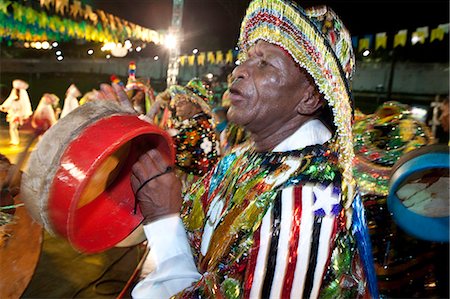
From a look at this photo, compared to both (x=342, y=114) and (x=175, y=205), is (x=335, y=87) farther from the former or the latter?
(x=175, y=205)

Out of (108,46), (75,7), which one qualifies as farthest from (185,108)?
(108,46)

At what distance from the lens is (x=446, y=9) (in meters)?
8.01

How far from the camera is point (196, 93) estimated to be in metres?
5.56

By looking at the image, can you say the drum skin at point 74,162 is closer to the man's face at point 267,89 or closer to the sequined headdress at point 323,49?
the man's face at point 267,89

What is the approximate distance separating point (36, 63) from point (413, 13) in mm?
10296

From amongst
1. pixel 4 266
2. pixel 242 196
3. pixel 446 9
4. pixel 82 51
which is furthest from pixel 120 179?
pixel 82 51

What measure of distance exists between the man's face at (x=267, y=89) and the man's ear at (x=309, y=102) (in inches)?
0.7

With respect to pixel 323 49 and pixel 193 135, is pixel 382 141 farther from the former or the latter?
pixel 193 135


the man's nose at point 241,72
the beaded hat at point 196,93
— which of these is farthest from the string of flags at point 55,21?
the man's nose at point 241,72

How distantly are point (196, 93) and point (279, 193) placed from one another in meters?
4.56

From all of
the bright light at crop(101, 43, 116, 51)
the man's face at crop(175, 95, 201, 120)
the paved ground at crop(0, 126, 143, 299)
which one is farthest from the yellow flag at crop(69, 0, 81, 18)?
the paved ground at crop(0, 126, 143, 299)

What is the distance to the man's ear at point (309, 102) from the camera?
1.42 m

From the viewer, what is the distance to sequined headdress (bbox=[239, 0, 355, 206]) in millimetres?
1297

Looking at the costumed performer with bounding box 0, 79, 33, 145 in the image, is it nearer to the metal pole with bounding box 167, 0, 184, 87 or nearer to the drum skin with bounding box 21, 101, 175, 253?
the metal pole with bounding box 167, 0, 184, 87
